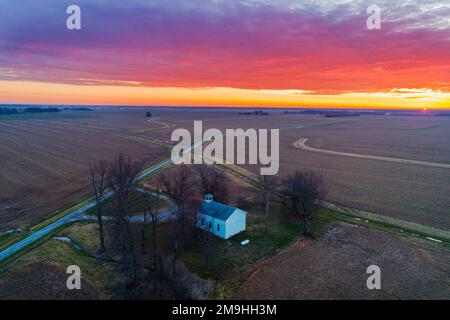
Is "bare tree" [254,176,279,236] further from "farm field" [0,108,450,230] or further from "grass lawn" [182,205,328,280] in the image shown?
"farm field" [0,108,450,230]

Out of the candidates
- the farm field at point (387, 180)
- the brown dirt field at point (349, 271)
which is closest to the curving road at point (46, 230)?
the brown dirt field at point (349, 271)

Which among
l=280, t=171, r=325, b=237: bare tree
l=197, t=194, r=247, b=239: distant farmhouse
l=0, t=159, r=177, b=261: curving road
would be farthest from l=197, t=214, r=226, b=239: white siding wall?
l=0, t=159, r=177, b=261: curving road

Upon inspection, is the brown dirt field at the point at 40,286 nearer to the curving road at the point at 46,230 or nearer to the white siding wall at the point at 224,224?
the curving road at the point at 46,230

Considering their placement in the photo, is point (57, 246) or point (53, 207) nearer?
point (57, 246)

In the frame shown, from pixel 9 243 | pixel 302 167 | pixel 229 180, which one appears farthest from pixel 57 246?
pixel 302 167

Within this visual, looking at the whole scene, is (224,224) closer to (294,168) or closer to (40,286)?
(40,286)

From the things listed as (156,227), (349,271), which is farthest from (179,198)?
(349,271)

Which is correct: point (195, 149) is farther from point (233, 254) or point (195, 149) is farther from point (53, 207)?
point (233, 254)
